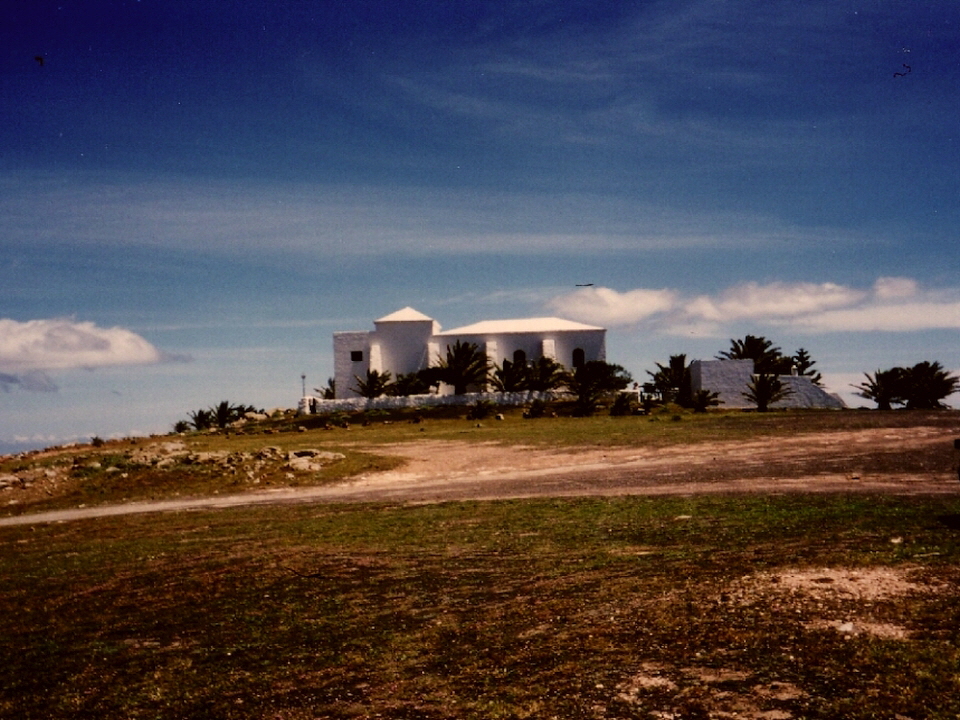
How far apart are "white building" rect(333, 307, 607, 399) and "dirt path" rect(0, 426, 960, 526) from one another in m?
31.9

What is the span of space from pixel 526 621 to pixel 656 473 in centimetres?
1104

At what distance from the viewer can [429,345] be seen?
188 ft

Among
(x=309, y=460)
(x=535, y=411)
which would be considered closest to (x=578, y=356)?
(x=535, y=411)

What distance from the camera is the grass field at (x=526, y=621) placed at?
4.28 m

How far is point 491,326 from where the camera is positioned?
194 ft

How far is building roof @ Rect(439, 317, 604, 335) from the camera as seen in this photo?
186 ft

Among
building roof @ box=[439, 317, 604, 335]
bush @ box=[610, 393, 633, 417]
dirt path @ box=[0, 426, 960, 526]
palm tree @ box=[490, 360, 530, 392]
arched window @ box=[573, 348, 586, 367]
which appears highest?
building roof @ box=[439, 317, 604, 335]

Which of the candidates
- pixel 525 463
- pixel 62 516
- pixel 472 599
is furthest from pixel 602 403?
pixel 472 599

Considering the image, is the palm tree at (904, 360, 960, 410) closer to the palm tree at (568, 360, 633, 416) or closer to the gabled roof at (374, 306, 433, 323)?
the palm tree at (568, 360, 633, 416)

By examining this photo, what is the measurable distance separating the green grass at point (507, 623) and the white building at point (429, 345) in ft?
150

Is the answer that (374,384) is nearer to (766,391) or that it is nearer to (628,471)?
(766,391)

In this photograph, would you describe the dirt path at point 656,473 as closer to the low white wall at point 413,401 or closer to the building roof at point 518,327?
the low white wall at point 413,401

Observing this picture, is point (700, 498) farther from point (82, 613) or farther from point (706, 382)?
point (706, 382)

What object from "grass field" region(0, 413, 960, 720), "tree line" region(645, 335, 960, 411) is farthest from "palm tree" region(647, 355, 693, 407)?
"grass field" region(0, 413, 960, 720)
